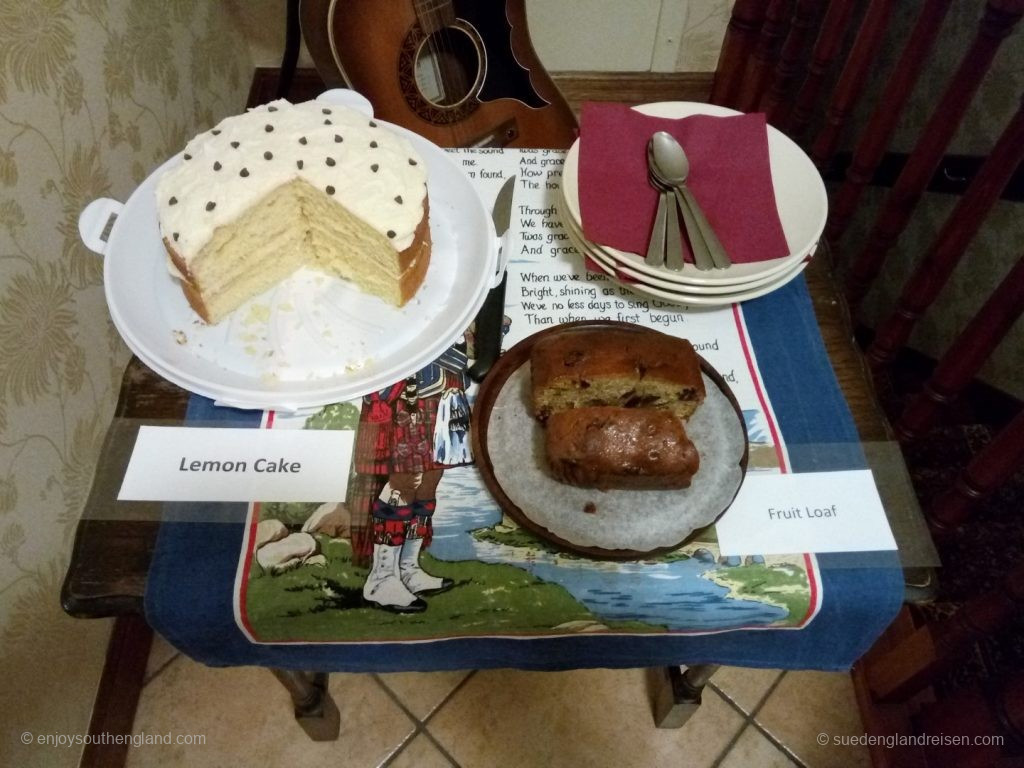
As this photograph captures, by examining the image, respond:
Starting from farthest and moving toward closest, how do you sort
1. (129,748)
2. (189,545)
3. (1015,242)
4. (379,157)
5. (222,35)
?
1. (222,35)
2. (1015,242)
3. (129,748)
4. (379,157)
5. (189,545)

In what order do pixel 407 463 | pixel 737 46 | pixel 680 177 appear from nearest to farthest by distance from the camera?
pixel 407 463, pixel 680 177, pixel 737 46

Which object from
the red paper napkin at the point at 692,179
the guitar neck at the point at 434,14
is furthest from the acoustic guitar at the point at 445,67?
the red paper napkin at the point at 692,179

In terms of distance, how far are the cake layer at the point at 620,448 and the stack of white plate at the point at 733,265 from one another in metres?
0.21

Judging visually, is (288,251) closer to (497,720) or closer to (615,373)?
(615,373)

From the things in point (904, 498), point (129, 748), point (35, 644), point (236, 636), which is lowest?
point (129, 748)

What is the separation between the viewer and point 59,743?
1017 millimetres

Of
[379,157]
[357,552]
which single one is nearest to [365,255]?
[379,157]

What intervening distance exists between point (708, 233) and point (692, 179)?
0.33 feet

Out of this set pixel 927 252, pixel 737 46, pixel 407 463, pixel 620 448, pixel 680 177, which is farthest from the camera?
pixel 737 46

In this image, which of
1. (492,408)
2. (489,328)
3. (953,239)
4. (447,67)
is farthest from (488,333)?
(953,239)

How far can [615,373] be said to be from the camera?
0.62 metres

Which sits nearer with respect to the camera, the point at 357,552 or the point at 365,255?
the point at 357,552

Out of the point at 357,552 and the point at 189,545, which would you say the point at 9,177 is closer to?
the point at 189,545

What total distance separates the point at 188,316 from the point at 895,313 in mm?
1207
